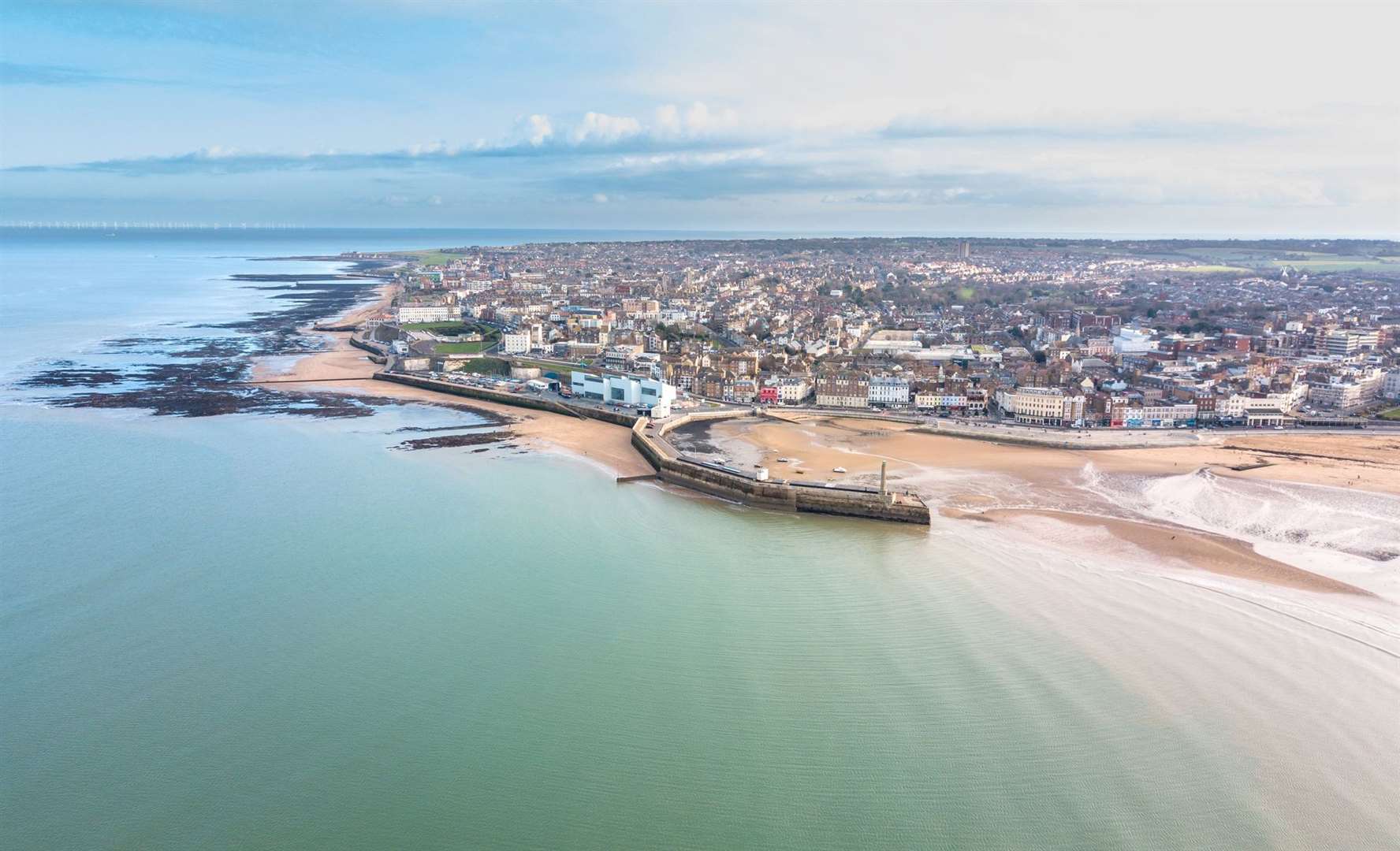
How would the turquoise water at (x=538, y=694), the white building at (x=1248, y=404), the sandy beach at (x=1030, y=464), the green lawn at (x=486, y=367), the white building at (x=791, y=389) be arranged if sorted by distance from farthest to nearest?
the green lawn at (x=486, y=367) < the white building at (x=791, y=389) < the white building at (x=1248, y=404) < the sandy beach at (x=1030, y=464) < the turquoise water at (x=538, y=694)

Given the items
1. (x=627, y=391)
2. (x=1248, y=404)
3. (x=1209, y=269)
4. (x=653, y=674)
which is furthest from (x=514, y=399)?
(x=1209, y=269)

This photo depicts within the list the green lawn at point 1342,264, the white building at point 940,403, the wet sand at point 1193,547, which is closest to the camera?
the wet sand at point 1193,547

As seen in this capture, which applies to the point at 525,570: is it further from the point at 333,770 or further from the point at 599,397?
the point at 599,397

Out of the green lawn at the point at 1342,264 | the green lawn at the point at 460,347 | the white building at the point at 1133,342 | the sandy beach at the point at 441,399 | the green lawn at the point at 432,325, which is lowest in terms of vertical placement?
the sandy beach at the point at 441,399

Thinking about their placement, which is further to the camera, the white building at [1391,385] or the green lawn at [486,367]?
the green lawn at [486,367]

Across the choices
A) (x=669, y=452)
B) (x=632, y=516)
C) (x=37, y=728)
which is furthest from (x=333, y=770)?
(x=669, y=452)

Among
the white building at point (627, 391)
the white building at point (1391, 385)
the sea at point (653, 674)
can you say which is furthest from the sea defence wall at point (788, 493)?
the white building at point (1391, 385)

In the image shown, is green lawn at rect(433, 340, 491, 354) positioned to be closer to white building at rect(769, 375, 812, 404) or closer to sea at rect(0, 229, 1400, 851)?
white building at rect(769, 375, 812, 404)

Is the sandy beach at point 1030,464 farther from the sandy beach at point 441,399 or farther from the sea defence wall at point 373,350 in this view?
the sea defence wall at point 373,350
